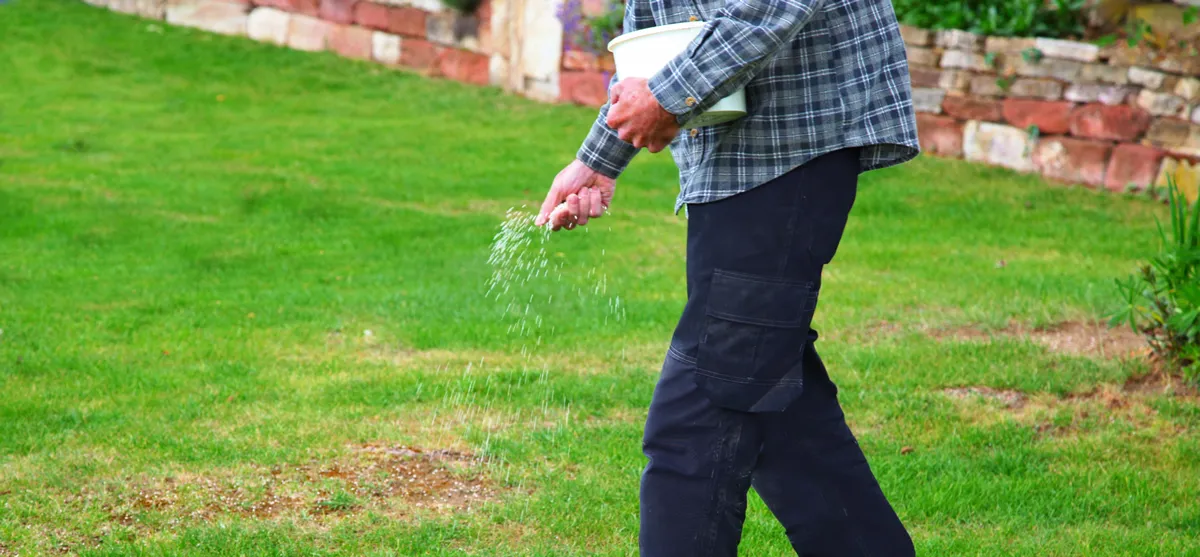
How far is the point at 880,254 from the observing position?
700cm

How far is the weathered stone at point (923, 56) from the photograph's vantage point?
9484 millimetres

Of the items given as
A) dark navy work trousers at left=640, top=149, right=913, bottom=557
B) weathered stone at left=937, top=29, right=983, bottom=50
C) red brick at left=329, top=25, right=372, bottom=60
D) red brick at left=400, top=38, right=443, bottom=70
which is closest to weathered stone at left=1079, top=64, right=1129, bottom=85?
weathered stone at left=937, top=29, right=983, bottom=50

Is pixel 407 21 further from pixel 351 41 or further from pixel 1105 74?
pixel 1105 74

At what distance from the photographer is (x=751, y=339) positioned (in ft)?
7.29

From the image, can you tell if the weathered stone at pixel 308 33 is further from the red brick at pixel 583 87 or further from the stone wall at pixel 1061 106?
the stone wall at pixel 1061 106

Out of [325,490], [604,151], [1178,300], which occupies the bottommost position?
[325,490]

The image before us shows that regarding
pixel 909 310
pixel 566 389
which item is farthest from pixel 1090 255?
pixel 566 389

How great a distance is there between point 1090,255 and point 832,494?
4934mm

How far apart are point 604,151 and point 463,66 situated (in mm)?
10832

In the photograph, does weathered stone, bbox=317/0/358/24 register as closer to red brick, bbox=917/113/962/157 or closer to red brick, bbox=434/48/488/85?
red brick, bbox=434/48/488/85

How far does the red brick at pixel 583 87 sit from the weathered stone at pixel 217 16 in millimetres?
4469

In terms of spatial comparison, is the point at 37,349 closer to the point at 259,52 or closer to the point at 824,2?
the point at 824,2

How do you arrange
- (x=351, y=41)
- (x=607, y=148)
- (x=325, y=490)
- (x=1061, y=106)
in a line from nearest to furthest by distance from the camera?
(x=607, y=148)
(x=325, y=490)
(x=1061, y=106)
(x=351, y=41)

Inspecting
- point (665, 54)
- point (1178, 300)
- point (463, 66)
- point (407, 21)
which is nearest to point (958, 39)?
point (1178, 300)
